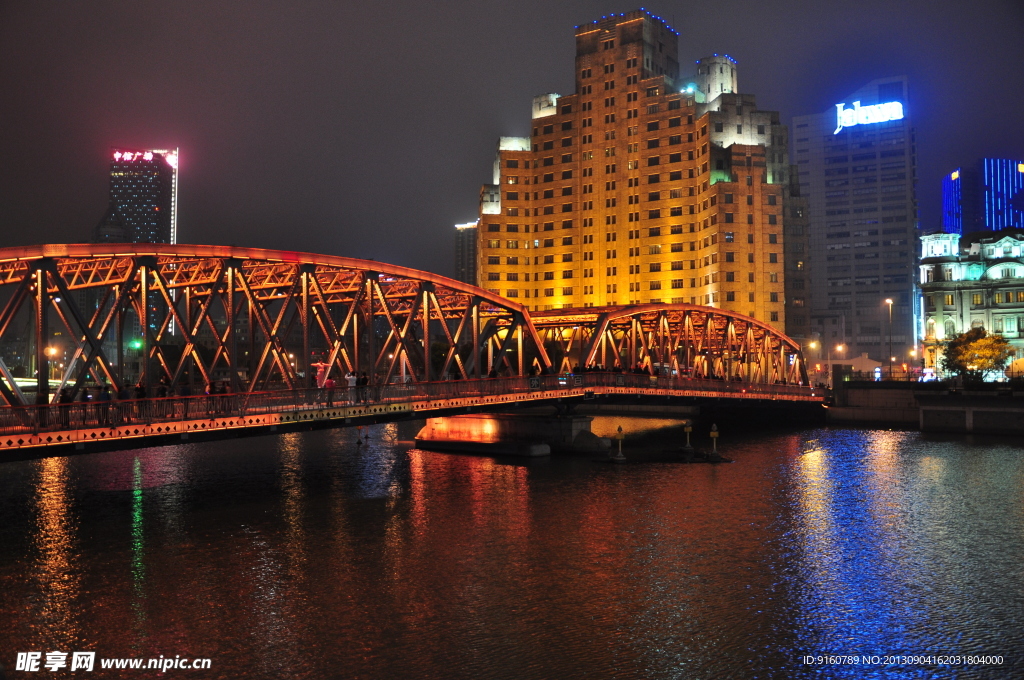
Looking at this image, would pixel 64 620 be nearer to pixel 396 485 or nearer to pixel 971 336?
pixel 396 485

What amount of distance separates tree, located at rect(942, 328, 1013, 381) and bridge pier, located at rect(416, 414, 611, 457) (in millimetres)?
66765

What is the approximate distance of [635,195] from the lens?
156m

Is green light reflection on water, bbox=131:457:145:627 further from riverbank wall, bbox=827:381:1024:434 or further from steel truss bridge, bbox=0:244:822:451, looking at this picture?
riverbank wall, bbox=827:381:1024:434

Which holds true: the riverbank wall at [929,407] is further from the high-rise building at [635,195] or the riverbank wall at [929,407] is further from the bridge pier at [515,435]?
the high-rise building at [635,195]

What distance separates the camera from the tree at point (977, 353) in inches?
4090

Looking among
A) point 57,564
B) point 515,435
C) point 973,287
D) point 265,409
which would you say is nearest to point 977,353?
A: point 973,287

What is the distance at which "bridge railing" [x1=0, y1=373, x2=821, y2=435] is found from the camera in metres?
29.4

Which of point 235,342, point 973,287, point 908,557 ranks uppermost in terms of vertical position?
point 973,287

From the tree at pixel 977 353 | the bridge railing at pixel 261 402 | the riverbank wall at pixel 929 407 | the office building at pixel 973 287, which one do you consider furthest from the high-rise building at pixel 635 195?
the bridge railing at pixel 261 402

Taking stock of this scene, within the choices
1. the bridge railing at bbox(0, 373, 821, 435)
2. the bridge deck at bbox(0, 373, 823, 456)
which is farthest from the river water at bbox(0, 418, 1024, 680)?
the bridge railing at bbox(0, 373, 821, 435)

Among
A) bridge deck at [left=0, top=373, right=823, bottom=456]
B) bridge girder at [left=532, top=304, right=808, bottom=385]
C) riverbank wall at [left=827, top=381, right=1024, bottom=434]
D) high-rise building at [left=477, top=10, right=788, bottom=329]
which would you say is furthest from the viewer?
high-rise building at [left=477, top=10, right=788, bottom=329]

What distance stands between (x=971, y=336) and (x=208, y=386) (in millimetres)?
103172

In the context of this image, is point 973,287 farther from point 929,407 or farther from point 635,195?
point 929,407

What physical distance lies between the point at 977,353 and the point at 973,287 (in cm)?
2533
